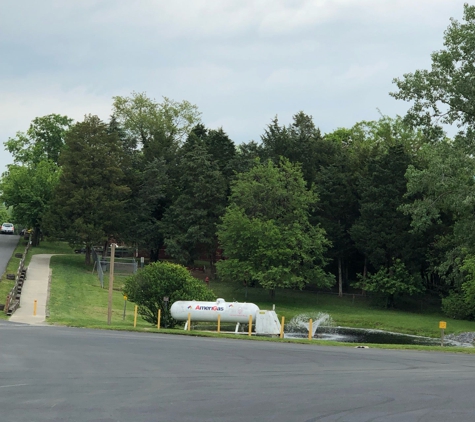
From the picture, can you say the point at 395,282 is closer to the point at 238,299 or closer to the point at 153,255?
the point at 238,299

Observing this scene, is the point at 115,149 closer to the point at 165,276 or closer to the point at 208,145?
the point at 208,145

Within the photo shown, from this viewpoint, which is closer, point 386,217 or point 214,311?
point 214,311

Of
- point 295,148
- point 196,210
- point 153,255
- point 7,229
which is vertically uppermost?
point 295,148

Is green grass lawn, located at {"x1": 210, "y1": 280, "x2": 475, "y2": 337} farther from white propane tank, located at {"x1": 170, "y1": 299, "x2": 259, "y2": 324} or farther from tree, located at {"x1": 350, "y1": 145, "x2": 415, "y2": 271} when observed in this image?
white propane tank, located at {"x1": 170, "y1": 299, "x2": 259, "y2": 324}

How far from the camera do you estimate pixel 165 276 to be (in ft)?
152

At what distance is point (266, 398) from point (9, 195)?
76.4 meters

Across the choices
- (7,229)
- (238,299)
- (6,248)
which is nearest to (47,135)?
(7,229)

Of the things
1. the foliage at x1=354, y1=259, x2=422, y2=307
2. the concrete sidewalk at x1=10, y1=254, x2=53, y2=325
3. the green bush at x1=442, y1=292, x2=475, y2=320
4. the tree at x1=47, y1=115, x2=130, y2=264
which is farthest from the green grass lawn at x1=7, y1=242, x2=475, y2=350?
the tree at x1=47, y1=115, x2=130, y2=264

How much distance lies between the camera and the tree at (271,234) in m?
70.9

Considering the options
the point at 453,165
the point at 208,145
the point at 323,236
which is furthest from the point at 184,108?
the point at 453,165

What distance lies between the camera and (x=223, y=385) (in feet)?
48.5

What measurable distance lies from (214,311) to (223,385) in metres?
28.7

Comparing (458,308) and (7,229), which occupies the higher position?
(7,229)

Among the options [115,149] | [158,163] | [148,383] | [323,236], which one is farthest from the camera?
[158,163]
